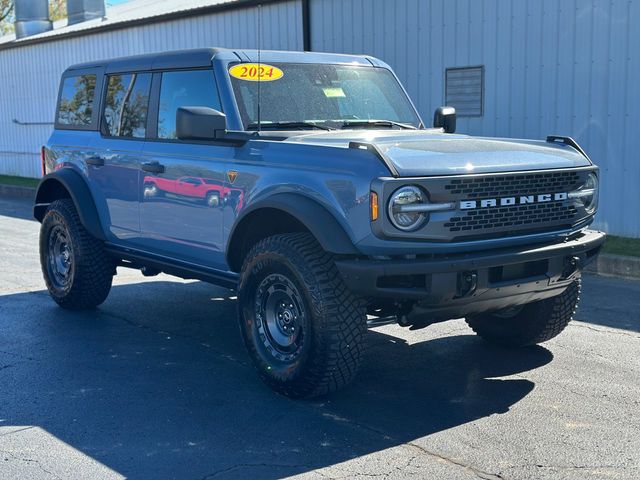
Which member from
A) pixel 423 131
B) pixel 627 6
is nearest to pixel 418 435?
pixel 423 131

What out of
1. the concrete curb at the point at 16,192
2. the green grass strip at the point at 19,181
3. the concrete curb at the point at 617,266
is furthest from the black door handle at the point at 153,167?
the green grass strip at the point at 19,181

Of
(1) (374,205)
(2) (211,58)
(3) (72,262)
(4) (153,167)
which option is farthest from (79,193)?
(1) (374,205)

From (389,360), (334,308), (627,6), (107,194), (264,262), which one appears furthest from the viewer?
(627,6)

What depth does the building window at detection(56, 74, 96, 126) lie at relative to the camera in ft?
24.5

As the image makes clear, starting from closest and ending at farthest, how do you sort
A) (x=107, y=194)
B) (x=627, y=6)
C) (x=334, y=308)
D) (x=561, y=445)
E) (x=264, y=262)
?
(x=561, y=445)
(x=334, y=308)
(x=264, y=262)
(x=107, y=194)
(x=627, y=6)

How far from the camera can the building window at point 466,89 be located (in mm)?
11836

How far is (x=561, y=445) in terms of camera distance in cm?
439

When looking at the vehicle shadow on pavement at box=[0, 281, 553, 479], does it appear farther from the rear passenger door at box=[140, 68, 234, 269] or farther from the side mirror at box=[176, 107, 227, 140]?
the side mirror at box=[176, 107, 227, 140]

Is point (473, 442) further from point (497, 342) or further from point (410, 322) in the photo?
point (497, 342)

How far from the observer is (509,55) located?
11.4 m

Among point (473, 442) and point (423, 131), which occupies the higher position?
point (423, 131)

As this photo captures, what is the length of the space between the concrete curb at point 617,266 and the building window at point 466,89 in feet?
11.4

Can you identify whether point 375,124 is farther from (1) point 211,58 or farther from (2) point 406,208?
(2) point 406,208

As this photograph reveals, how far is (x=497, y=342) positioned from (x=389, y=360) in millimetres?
850
